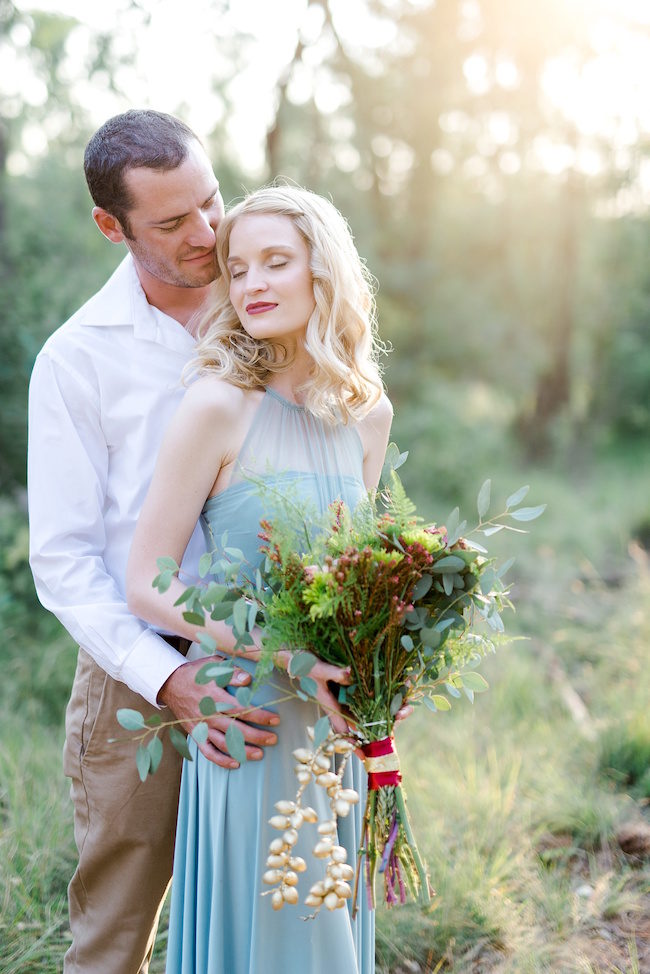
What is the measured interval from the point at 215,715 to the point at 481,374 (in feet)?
60.4

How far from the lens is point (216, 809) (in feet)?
7.66

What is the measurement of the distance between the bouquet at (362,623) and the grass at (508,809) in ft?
5.05

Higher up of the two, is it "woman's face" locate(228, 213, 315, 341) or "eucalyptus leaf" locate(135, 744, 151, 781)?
"woman's face" locate(228, 213, 315, 341)

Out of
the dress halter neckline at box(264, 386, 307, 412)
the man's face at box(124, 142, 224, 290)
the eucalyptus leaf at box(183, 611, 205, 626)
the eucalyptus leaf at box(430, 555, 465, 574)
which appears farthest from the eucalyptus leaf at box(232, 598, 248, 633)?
the man's face at box(124, 142, 224, 290)

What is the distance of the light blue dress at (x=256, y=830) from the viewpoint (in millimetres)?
2273

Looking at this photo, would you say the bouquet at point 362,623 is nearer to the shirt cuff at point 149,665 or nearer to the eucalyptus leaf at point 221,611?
the eucalyptus leaf at point 221,611

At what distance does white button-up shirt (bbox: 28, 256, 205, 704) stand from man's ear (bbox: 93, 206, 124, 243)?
277mm

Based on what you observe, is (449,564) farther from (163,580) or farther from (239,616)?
(163,580)

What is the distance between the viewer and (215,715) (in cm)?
221

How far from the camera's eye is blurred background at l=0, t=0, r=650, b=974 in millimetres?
3775

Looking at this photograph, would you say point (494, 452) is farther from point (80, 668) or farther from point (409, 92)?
point (80, 668)

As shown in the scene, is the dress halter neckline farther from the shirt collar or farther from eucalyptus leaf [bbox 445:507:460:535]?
eucalyptus leaf [bbox 445:507:460:535]

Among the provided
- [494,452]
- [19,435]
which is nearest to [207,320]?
[19,435]

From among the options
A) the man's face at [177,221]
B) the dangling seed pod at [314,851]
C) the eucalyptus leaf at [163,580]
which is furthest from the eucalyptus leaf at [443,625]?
the man's face at [177,221]
